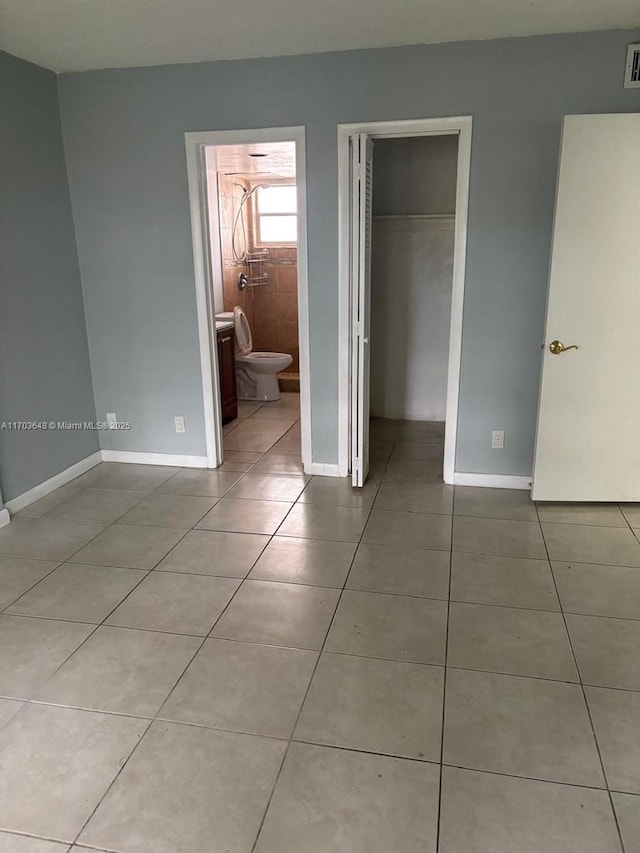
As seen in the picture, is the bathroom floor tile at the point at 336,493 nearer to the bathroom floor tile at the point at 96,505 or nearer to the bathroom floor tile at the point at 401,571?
the bathroom floor tile at the point at 401,571

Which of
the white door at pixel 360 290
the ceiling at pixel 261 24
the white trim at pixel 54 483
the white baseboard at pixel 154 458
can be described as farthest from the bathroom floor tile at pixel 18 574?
the ceiling at pixel 261 24

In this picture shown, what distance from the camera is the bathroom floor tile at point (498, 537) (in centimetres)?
294

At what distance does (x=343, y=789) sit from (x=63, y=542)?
2022 millimetres

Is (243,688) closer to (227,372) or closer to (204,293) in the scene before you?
(204,293)

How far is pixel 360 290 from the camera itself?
11.3 ft

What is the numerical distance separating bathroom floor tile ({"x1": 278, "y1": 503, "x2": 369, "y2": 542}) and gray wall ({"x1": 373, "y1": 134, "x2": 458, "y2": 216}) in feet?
8.73

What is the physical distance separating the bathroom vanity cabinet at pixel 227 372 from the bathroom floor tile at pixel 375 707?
126 inches

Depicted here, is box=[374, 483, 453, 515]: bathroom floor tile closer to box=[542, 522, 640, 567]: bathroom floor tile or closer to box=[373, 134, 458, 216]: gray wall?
box=[542, 522, 640, 567]: bathroom floor tile

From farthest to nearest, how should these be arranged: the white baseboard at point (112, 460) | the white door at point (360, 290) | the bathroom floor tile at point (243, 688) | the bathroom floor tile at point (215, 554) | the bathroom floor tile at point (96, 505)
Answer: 1. the white baseboard at point (112, 460)
2. the bathroom floor tile at point (96, 505)
3. the white door at point (360, 290)
4. the bathroom floor tile at point (215, 554)
5. the bathroom floor tile at point (243, 688)

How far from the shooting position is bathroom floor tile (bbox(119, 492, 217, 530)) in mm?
3324

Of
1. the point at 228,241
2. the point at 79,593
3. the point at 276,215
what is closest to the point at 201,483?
the point at 79,593

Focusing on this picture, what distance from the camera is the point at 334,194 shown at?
3.53m

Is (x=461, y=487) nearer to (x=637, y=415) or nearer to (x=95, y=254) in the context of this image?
(x=637, y=415)

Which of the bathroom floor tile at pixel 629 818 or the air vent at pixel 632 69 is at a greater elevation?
Answer: the air vent at pixel 632 69
